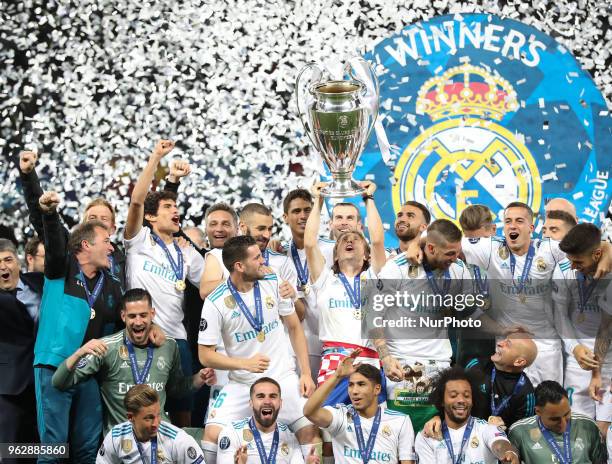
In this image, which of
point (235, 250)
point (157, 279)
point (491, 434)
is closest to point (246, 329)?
point (235, 250)

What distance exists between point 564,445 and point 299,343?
52.2 inches

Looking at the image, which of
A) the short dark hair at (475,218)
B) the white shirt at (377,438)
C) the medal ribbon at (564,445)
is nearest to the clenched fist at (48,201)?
the white shirt at (377,438)

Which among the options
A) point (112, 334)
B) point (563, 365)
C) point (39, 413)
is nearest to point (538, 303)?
point (563, 365)

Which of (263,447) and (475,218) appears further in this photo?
(475,218)

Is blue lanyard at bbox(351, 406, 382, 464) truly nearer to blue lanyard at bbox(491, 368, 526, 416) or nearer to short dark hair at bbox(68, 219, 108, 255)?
blue lanyard at bbox(491, 368, 526, 416)

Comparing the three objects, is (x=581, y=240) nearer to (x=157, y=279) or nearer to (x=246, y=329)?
(x=246, y=329)

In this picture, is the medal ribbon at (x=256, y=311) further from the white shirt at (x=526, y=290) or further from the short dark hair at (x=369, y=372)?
the white shirt at (x=526, y=290)

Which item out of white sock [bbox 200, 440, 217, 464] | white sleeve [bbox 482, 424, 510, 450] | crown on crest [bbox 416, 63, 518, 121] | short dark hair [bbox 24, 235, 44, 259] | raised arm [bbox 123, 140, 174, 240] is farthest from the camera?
crown on crest [bbox 416, 63, 518, 121]

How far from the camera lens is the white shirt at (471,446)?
4746mm

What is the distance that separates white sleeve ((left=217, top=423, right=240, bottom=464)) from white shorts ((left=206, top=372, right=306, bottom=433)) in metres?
0.10

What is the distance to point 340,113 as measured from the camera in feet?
10.9

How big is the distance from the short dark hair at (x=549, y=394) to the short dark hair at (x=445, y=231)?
2.63 feet

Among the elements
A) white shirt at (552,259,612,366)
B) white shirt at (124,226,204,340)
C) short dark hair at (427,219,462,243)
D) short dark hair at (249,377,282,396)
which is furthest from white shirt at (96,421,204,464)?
white shirt at (552,259,612,366)

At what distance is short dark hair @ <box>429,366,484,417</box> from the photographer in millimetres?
4871
